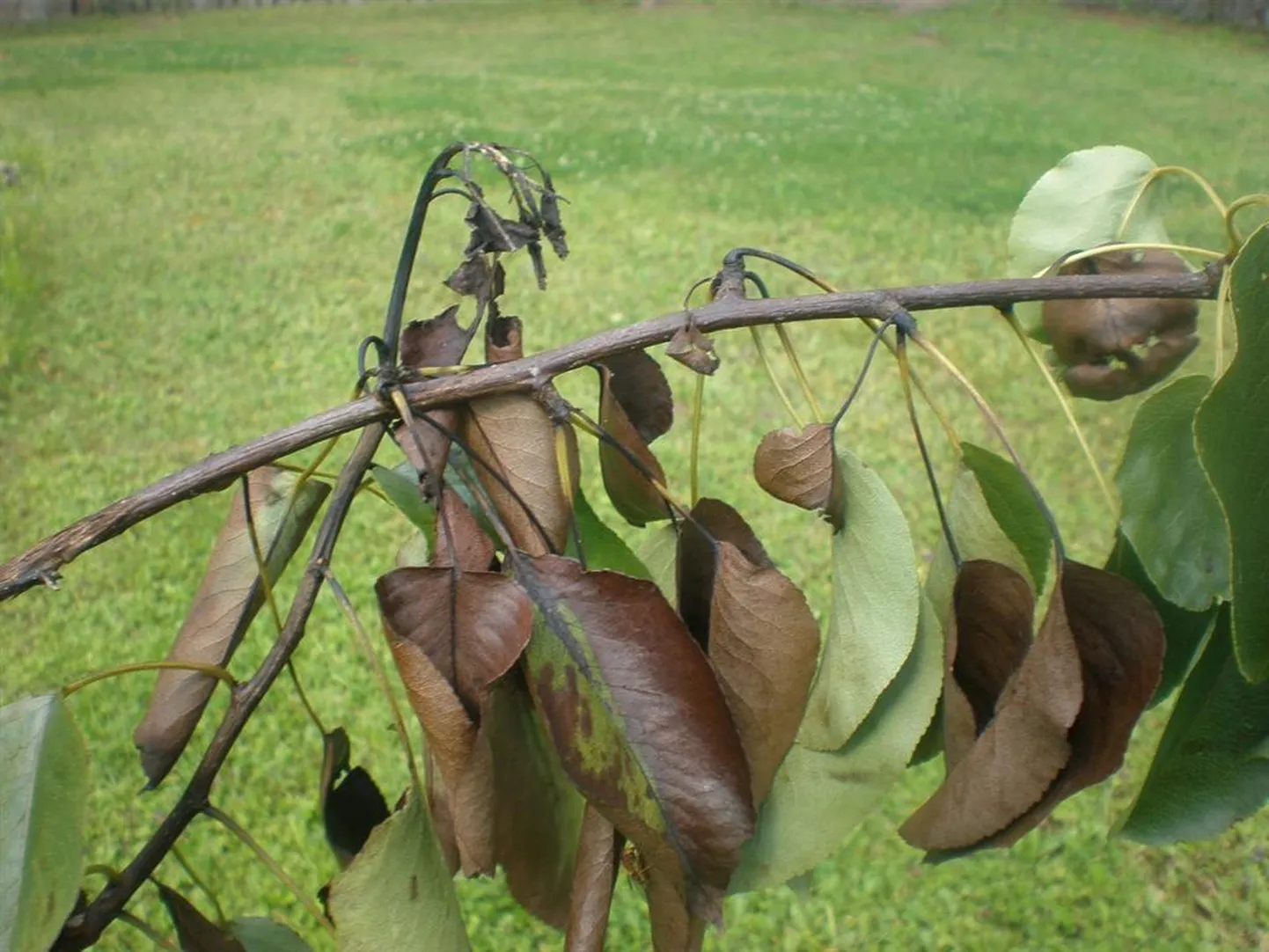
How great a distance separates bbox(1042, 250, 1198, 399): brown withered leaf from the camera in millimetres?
538

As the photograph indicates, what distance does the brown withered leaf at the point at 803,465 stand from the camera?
0.41 metres

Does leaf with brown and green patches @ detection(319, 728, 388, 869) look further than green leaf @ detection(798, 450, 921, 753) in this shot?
Yes

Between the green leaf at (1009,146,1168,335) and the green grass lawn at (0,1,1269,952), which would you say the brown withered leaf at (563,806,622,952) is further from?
the green leaf at (1009,146,1168,335)

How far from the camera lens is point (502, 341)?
0.45 metres

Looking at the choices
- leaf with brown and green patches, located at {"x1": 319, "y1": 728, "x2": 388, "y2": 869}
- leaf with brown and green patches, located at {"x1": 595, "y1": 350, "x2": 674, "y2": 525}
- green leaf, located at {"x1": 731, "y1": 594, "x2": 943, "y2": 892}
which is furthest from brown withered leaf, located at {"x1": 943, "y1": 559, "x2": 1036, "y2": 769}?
leaf with brown and green patches, located at {"x1": 319, "y1": 728, "x2": 388, "y2": 869}

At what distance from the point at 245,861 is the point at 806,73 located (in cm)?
619

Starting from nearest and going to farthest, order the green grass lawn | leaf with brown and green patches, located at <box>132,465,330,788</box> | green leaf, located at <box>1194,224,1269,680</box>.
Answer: green leaf, located at <box>1194,224,1269,680</box>, leaf with brown and green patches, located at <box>132,465,330,788</box>, the green grass lawn

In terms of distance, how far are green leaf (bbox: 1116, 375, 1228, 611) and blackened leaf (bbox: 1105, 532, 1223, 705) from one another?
32 mm

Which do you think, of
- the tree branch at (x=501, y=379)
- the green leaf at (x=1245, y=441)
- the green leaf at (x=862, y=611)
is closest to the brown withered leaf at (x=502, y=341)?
the tree branch at (x=501, y=379)

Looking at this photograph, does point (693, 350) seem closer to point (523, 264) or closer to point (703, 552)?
point (703, 552)

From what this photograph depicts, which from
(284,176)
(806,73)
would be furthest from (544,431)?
(806,73)

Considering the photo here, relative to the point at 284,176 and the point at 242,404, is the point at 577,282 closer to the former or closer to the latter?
the point at 242,404

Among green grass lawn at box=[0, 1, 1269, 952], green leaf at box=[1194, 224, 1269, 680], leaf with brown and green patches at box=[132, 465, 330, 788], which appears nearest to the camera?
green leaf at box=[1194, 224, 1269, 680]

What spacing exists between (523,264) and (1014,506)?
350cm
